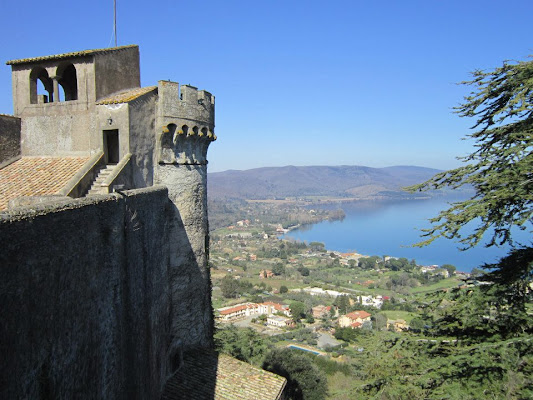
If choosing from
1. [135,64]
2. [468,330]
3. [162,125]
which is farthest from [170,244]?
[468,330]

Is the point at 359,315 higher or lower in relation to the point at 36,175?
lower

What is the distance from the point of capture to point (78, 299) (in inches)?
222

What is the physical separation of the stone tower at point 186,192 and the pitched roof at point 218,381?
0.66 metres

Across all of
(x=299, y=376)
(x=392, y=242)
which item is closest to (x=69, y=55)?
(x=299, y=376)

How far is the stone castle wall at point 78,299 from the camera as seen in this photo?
14.2ft

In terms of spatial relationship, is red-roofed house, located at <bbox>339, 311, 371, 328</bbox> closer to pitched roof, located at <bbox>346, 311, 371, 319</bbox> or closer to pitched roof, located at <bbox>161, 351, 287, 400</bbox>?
pitched roof, located at <bbox>346, 311, 371, 319</bbox>

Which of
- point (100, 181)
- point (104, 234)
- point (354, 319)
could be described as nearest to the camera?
point (104, 234)

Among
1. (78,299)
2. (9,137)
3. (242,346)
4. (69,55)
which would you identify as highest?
(69,55)

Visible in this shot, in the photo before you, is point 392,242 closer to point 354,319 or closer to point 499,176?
point 354,319

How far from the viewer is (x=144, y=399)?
8.69 metres

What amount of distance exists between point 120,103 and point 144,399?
714 centimetres

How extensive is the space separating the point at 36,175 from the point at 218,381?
741cm

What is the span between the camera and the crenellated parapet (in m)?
12.3

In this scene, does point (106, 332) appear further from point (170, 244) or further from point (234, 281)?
point (234, 281)
